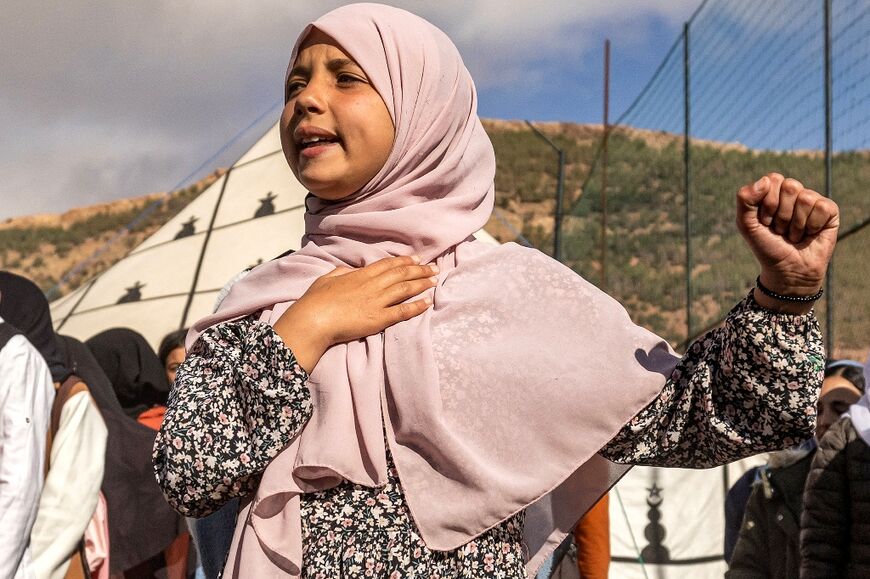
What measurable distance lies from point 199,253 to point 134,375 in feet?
13.5

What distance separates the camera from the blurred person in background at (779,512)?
15.7ft

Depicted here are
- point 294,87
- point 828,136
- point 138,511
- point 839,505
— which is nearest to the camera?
point 294,87

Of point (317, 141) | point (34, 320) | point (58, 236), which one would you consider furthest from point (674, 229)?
point (58, 236)

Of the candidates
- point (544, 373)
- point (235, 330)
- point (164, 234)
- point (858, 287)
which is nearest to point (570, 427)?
point (544, 373)

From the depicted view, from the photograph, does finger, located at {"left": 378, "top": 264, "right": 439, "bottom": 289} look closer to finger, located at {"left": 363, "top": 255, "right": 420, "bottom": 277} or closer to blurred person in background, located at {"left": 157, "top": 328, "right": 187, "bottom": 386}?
finger, located at {"left": 363, "top": 255, "right": 420, "bottom": 277}

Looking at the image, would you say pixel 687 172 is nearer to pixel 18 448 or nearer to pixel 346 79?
pixel 18 448

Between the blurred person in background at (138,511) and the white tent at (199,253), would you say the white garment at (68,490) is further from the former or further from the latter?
the white tent at (199,253)

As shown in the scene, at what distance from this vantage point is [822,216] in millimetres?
1649

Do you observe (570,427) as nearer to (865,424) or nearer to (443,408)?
(443,408)

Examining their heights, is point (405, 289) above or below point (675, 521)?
above

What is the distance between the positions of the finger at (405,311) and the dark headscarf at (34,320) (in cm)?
276

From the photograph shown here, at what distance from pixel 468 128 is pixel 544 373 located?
1.84 feet

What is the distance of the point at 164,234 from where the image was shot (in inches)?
422

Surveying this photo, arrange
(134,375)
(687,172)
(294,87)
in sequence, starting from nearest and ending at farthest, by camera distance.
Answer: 1. (294,87)
2. (134,375)
3. (687,172)
